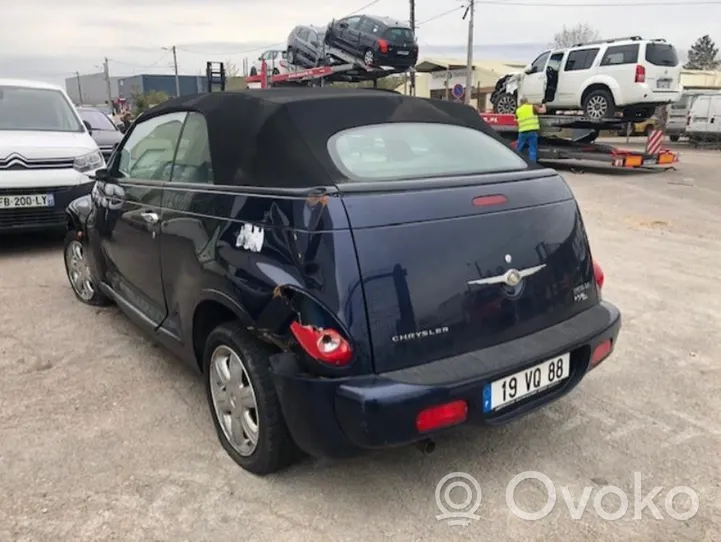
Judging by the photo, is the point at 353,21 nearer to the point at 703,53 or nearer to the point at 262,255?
the point at 262,255

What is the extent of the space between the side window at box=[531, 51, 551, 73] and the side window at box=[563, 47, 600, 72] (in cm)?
72

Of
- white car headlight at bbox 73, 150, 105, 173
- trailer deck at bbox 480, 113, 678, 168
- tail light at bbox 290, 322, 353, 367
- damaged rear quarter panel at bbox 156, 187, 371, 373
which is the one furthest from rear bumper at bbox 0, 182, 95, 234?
trailer deck at bbox 480, 113, 678, 168

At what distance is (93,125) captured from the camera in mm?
11219

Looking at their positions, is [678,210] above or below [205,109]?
below

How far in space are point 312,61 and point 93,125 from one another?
12850 millimetres

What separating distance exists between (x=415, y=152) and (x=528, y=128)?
12.9 m

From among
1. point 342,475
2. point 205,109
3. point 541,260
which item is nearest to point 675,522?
point 541,260

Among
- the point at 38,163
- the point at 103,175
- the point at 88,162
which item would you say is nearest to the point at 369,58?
the point at 88,162

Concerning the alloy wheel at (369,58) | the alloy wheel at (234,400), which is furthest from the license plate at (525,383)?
the alloy wheel at (369,58)

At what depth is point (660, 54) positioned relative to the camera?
555 inches

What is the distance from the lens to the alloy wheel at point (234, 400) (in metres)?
2.72

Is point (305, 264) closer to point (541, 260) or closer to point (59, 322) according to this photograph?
point (541, 260)

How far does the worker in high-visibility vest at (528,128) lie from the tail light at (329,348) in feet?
44.8

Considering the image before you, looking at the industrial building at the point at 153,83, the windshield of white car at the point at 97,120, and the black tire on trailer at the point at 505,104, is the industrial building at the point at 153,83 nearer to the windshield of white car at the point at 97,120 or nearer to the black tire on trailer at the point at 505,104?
the black tire on trailer at the point at 505,104
